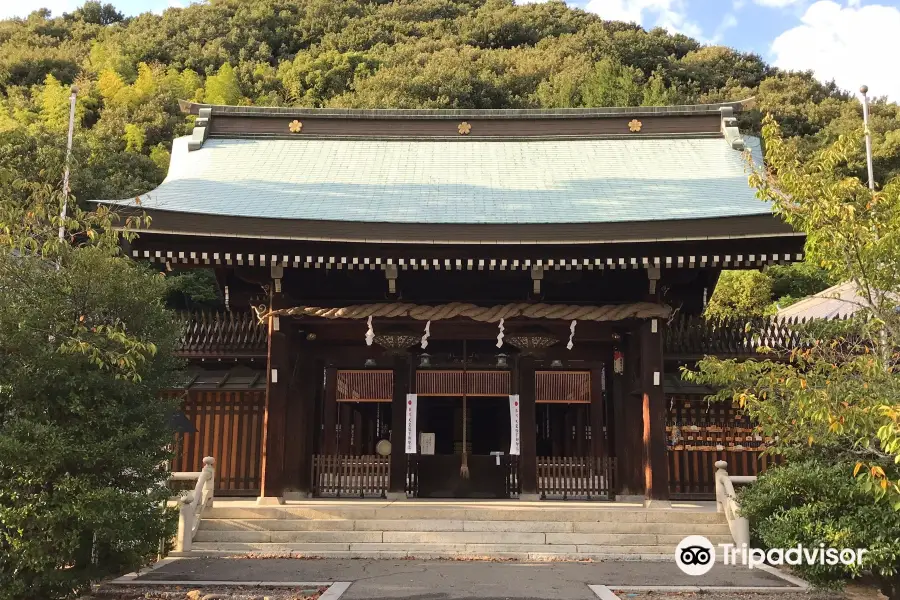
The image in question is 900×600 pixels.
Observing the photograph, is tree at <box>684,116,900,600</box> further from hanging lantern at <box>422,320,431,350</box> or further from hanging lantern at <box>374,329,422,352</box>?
hanging lantern at <box>374,329,422,352</box>

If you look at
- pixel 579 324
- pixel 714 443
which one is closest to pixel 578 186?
pixel 579 324

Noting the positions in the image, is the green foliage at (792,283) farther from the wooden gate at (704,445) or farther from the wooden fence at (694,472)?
the wooden fence at (694,472)

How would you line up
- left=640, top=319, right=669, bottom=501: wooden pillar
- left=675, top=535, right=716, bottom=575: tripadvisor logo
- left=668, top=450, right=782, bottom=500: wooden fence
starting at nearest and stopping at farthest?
left=675, top=535, right=716, bottom=575: tripadvisor logo, left=640, top=319, right=669, bottom=501: wooden pillar, left=668, top=450, right=782, bottom=500: wooden fence

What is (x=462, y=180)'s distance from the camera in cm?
1445

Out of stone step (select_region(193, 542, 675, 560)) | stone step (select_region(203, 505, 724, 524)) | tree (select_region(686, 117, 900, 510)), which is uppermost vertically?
tree (select_region(686, 117, 900, 510))

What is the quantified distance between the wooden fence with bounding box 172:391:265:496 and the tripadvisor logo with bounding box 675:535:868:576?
23.6ft

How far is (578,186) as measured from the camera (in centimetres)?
1396

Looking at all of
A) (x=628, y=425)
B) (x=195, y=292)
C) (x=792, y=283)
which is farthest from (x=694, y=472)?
(x=792, y=283)

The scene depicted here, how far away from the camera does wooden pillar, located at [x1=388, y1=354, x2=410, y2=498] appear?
11945 mm

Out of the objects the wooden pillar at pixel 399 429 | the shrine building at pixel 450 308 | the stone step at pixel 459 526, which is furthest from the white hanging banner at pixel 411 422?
the stone step at pixel 459 526

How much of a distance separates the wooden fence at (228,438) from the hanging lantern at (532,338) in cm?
471

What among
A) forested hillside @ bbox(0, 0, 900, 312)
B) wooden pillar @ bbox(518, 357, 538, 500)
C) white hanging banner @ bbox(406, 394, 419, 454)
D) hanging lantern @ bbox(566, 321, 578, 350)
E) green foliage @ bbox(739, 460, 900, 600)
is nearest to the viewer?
green foliage @ bbox(739, 460, 900, 600)

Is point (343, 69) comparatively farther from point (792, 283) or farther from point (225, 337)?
point (225, 337)

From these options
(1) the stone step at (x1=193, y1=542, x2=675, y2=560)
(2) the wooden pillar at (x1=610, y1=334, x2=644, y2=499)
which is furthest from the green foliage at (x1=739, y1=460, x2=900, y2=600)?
(2) the wooden pillar at (x1=610, y1=334, x2=644, y2=499)
